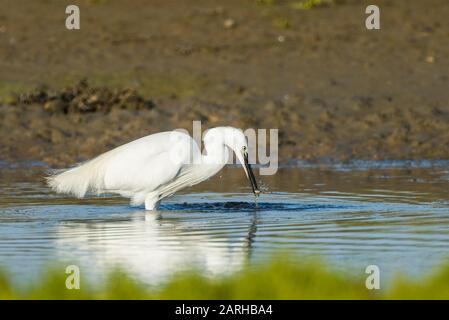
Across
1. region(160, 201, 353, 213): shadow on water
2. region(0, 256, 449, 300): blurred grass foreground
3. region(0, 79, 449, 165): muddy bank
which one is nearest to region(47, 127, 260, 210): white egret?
region(160, 201, 353, 213): shadow on water

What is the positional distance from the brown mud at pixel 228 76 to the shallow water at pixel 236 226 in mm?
1818

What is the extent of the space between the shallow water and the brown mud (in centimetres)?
182

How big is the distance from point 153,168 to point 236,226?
1544 mm

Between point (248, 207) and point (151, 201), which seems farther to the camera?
point (151, 201)

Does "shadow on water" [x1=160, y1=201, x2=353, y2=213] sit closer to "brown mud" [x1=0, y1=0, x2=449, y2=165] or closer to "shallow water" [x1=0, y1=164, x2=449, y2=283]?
"shallow water" [x1=0, y1=164, x2=449, y2=283]

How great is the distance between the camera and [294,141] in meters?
15.4

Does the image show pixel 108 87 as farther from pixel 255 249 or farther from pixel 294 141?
pixel 255 249

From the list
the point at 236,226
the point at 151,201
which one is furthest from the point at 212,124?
the point at 236,226

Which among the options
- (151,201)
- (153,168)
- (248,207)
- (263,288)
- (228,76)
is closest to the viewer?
(263,288)

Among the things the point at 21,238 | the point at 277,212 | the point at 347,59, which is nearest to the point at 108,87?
the point at 347,59

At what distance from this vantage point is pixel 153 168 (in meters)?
11.2

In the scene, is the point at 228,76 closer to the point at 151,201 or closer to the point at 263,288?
the point at 151,201

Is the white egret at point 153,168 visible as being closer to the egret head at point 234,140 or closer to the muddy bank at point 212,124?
the egret head at point 234,140
